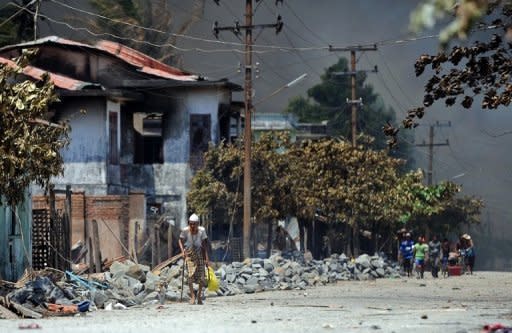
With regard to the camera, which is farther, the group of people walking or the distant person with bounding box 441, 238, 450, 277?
the distant person with bounding box 441, 238, 450, 277

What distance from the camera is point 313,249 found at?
63.6m

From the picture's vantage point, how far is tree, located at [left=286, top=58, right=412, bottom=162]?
93438 mm

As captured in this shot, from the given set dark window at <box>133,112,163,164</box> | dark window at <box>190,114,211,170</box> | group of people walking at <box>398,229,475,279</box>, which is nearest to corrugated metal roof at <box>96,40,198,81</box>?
dark window at <box>133,112,163,164</box>

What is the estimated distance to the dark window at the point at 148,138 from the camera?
177ft

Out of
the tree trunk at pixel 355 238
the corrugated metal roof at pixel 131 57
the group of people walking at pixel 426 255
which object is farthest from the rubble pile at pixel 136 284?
the corrugated metal roof at pixel 131 57

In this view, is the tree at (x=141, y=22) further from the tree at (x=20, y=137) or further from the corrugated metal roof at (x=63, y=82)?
the tree at (x=20, y=137)

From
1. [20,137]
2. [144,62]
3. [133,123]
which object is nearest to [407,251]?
[133,123]

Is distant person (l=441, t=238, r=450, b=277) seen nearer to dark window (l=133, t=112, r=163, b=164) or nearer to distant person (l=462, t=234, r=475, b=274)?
distant person (l=462, t=234, r=475, b=274)

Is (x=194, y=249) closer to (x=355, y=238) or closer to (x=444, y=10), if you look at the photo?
(x=444, y=10)

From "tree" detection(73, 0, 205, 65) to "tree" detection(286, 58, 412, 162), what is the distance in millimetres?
25390

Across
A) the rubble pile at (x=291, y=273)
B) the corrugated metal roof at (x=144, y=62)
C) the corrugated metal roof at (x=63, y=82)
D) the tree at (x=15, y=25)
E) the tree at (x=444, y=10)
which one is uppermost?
the tree at (x=15, y=25)

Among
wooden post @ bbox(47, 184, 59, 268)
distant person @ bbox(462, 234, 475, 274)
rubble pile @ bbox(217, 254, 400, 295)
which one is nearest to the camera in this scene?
wooden post @ bbox(47, 184, 59, 268)

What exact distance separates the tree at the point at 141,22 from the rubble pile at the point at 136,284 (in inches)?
928

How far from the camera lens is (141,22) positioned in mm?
66250
